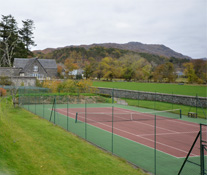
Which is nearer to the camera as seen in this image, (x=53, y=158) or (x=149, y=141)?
(x=53, y=158)

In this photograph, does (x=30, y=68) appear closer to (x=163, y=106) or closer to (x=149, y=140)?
(x=163, y=106)

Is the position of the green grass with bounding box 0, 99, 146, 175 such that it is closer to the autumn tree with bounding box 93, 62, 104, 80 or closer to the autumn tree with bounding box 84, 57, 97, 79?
the autumn tree with bounding box 84, 57, 97, 79

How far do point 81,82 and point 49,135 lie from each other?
27.1m

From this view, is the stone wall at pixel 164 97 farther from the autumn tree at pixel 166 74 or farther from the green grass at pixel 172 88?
the autumn tree at pixel 166 74

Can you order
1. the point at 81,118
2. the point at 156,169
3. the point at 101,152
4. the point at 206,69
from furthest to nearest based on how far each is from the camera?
the point at 206,69, the point at 81,118, the point at 101,152, the point at 156,169

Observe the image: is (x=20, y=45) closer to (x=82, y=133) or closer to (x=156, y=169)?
(x=82, y=133)

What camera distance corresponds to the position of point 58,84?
40.4 metres

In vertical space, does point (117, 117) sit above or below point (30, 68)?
below

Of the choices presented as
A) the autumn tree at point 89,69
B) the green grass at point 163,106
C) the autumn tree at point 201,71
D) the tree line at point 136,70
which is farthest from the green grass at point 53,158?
the autumn tree at point 89,69

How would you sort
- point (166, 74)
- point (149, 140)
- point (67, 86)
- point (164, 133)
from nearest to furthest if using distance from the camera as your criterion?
point (149, 140)
point (164, 133)
point (67, 86)
point (166, 74)

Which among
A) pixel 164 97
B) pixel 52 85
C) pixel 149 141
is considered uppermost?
pixel 52 85

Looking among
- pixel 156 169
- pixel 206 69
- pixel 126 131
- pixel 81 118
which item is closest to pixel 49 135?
pixel 126 131

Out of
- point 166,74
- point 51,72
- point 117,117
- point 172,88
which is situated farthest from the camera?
point 166,74

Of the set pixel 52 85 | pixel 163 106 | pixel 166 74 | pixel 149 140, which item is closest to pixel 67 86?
pixel 52 85
